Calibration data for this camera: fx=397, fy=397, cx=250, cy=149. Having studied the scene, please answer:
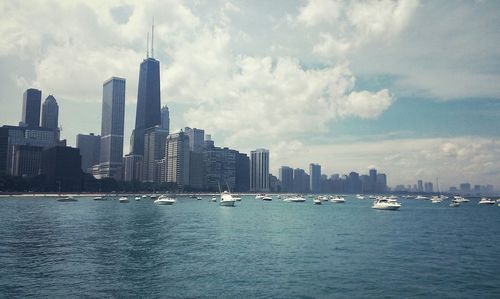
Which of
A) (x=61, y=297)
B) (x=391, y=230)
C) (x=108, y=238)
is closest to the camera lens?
(x=61, y=297)

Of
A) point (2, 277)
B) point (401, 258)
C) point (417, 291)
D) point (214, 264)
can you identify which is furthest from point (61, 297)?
point (401, 258)

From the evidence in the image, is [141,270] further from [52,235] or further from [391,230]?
[391,230]

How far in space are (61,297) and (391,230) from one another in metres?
73.9

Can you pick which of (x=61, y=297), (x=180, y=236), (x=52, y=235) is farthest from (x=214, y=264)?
(x=52, y=235)

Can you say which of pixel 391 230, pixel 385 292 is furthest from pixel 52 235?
pixel 391 230

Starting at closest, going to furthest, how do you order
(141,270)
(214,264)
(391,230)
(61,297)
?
(61,297) < (141,270) < (214,264) < (391,230)

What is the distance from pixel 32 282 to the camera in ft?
130

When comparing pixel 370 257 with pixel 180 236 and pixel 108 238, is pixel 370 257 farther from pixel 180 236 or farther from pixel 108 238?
pixel 108 238

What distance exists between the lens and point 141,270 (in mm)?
45500

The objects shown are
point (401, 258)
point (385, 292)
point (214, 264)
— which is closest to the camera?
point (385, 292)

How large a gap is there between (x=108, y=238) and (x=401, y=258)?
4855 centimetres

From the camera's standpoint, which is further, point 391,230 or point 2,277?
point 391,230

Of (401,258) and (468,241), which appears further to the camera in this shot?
(468,241)

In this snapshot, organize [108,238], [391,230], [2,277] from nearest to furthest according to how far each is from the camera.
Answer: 1. [2,277]
2. [108,238]
3. [391,230]
